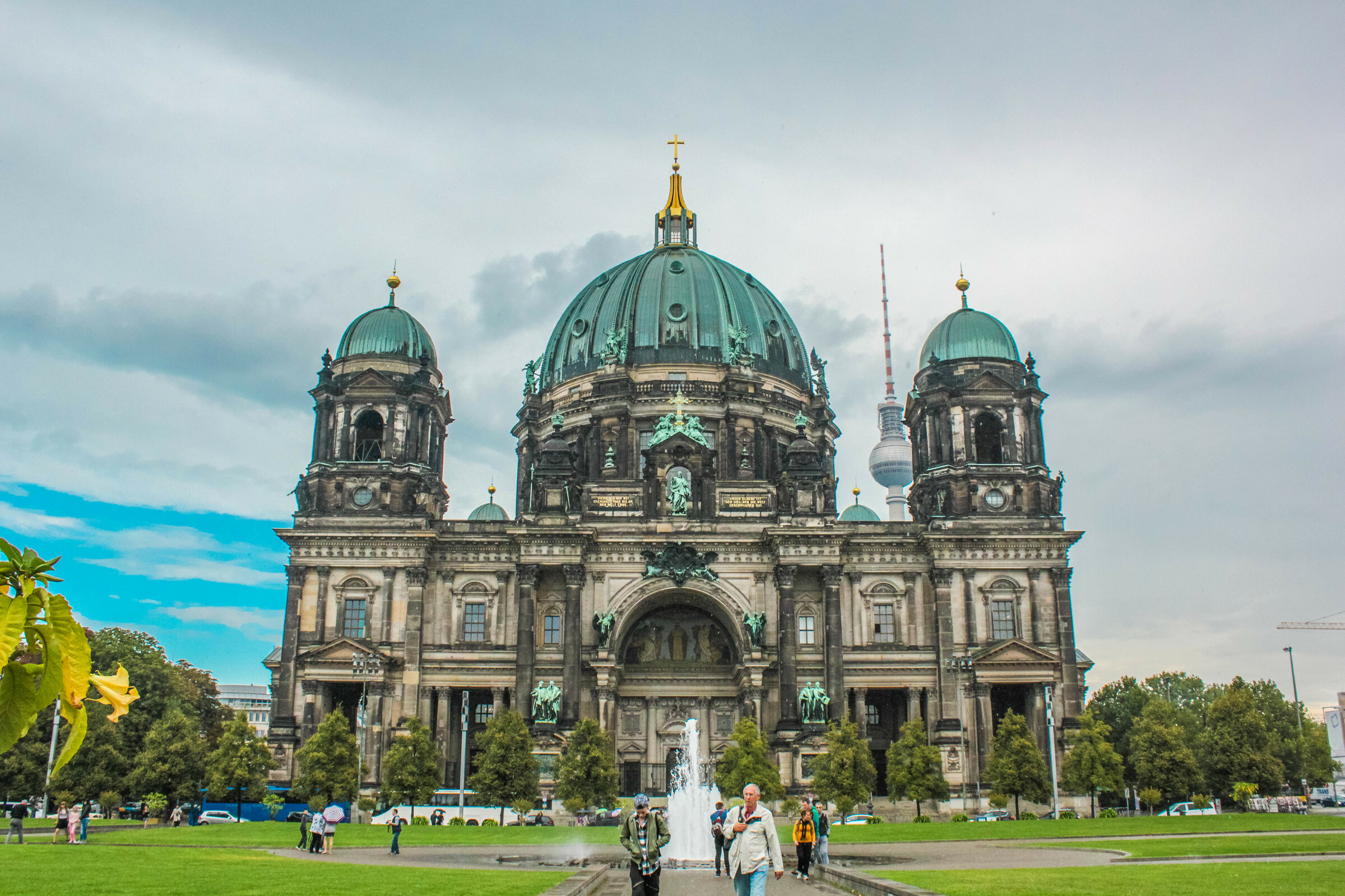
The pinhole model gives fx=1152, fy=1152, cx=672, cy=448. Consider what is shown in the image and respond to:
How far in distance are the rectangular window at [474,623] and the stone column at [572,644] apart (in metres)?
5.45

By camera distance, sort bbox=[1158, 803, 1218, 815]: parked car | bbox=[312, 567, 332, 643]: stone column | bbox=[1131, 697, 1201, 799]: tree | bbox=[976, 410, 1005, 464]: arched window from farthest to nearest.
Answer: bbox=[1158, 803, 1218, 815]: parked car < bbox=[976, 410, 1005, 464]: arched window < bbox=[312, 567, 332, 643]: stone column < bbox=[1131, 697, 1201, 799]: tree

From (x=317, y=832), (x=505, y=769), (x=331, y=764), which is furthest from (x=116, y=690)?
(x=331, y=764)

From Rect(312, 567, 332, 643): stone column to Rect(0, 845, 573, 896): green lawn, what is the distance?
34653mm

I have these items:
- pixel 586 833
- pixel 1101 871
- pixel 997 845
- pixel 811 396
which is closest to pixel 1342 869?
pixel 1101 871

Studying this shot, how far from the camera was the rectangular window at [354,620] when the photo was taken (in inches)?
2589

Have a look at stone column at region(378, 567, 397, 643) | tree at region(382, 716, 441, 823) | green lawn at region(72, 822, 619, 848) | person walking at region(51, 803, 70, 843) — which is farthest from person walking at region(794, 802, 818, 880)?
stone column at region(378, 567, 397, 643)

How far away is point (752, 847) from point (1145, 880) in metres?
11.5

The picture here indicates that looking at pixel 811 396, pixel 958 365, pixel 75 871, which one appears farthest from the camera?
pixel 811 396

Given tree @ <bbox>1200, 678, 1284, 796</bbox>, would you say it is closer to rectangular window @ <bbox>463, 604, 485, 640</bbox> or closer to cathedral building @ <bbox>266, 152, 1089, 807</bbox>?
cathedral building @ <bbox>266, 152, 1089, 807</bbox>

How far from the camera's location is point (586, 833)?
4669cm

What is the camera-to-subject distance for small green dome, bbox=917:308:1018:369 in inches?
2840

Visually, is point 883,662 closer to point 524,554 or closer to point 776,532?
point 776,532

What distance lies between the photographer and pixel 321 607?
216 feet

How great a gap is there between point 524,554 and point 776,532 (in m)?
14.4
